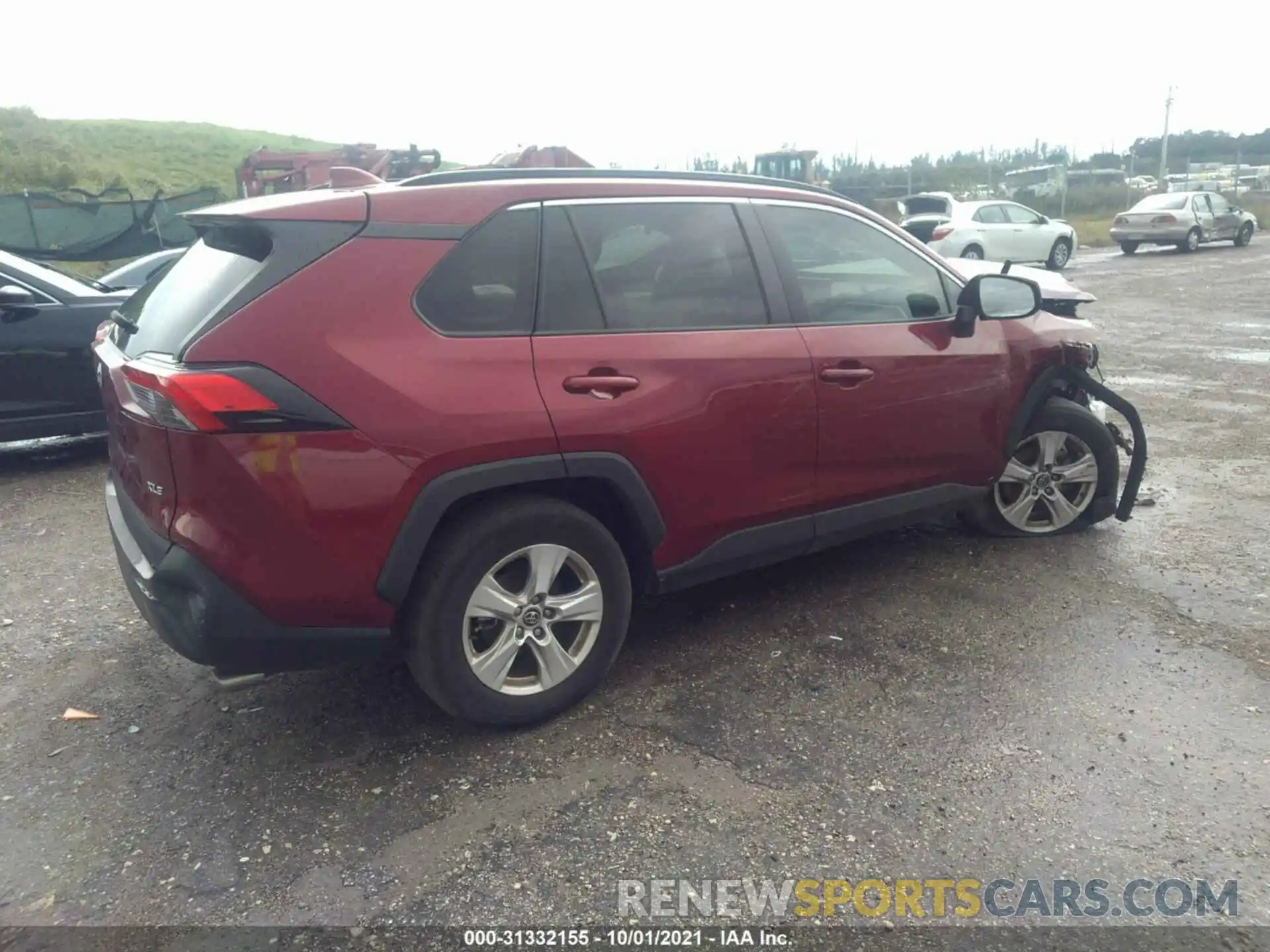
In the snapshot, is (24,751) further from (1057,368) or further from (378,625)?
(1057,368)

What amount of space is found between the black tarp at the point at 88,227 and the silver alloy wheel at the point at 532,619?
61.0 ft

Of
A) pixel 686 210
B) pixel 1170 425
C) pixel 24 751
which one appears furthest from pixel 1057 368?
pixel 24 751

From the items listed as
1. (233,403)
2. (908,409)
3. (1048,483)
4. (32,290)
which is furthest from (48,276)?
(1048,483)

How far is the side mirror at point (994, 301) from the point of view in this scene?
4145 mm

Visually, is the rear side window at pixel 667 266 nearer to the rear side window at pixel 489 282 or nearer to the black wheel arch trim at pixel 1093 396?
the rear side window at pixel 489 282

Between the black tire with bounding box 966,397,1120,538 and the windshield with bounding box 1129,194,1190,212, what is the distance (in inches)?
845

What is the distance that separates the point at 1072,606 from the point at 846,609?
3.07 feet

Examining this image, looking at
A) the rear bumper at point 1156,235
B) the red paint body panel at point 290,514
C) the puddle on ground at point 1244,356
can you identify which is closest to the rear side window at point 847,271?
the red paint body panel at point 290,514

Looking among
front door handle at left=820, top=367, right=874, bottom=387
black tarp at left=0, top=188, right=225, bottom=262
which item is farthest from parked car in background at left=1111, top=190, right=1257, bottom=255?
front door handle at left=820, top=367, right=874, bottom=387

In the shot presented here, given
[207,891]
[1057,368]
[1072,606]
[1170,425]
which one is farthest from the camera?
[1170,425]

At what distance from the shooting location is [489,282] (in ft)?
9.98

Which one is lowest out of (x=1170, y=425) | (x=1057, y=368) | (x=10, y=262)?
(x=1170, y=425)

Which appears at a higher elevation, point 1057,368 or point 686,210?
point 686,210

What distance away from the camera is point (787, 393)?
3.57 m
